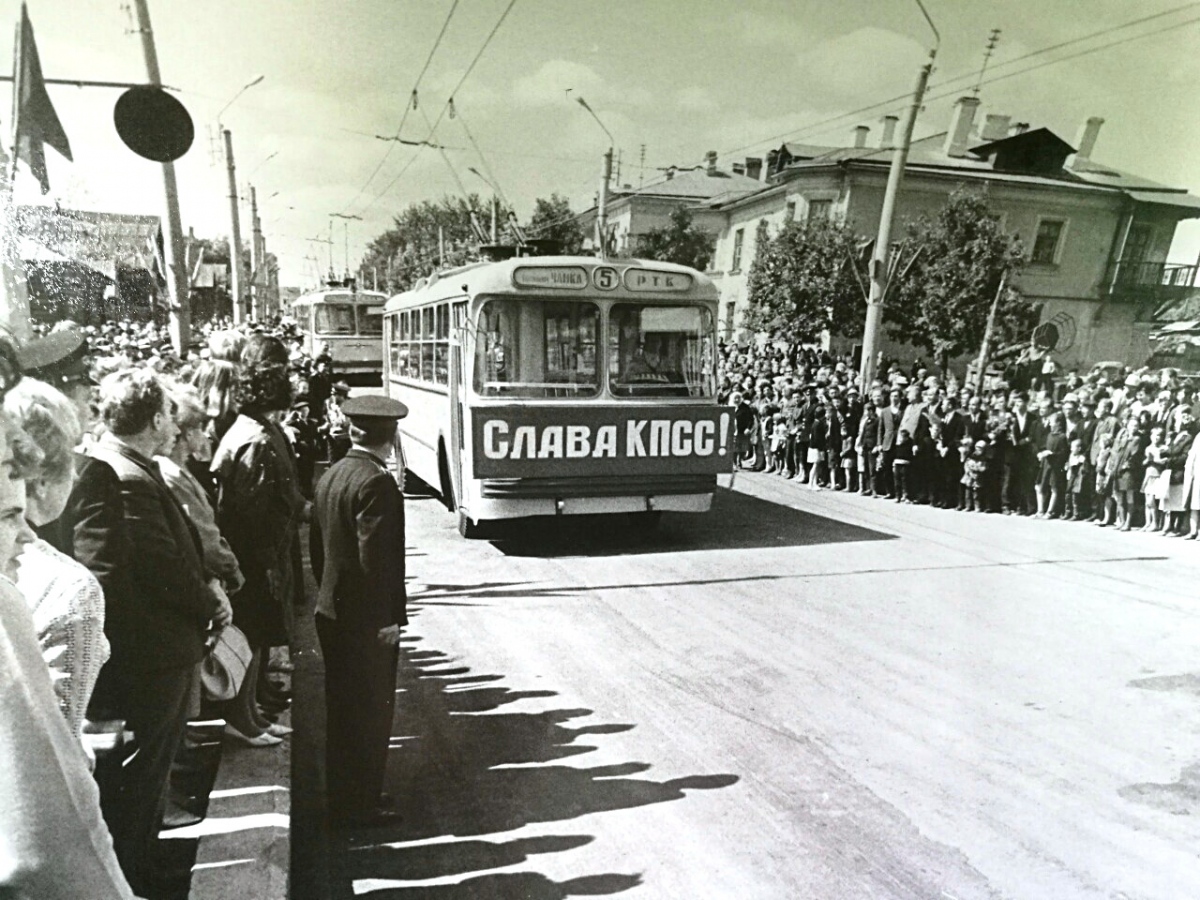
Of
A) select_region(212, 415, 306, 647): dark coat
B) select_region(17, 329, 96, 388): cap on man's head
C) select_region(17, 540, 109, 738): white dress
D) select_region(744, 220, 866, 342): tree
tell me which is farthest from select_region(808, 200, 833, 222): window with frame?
select_region(17, 540, 109, 738): white dress

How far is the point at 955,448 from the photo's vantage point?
1105 centimetres

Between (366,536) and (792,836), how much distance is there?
204 centimetres

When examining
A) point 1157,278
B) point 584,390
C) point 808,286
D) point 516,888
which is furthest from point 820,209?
point 516,888

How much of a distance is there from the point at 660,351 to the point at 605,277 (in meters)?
0.88

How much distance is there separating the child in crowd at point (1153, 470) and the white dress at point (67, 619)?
10.0 meters

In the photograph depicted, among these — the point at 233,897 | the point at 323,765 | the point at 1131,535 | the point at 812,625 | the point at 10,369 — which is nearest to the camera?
the point at 10,369

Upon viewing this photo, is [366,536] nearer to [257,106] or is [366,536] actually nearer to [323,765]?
[323,765]

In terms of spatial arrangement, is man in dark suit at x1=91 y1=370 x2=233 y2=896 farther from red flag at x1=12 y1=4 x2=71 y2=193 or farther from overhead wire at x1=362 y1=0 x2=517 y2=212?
overhead wire at x1=362 y1=0 x2=517 y2=212

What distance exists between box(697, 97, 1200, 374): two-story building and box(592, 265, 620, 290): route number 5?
297 centimetres

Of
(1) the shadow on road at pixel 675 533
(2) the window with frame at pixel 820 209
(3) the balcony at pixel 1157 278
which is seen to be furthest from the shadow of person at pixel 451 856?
(2) the window with frame at pixel 820 209

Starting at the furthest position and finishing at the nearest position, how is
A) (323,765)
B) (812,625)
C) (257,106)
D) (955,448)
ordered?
(955,448), (812,625), (257,106), (323,765)

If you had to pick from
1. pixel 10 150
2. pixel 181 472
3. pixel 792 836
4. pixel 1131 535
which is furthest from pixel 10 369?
pixel 1131 535

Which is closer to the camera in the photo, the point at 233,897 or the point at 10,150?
the point at 233,897

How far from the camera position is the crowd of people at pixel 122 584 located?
3.64 feet
